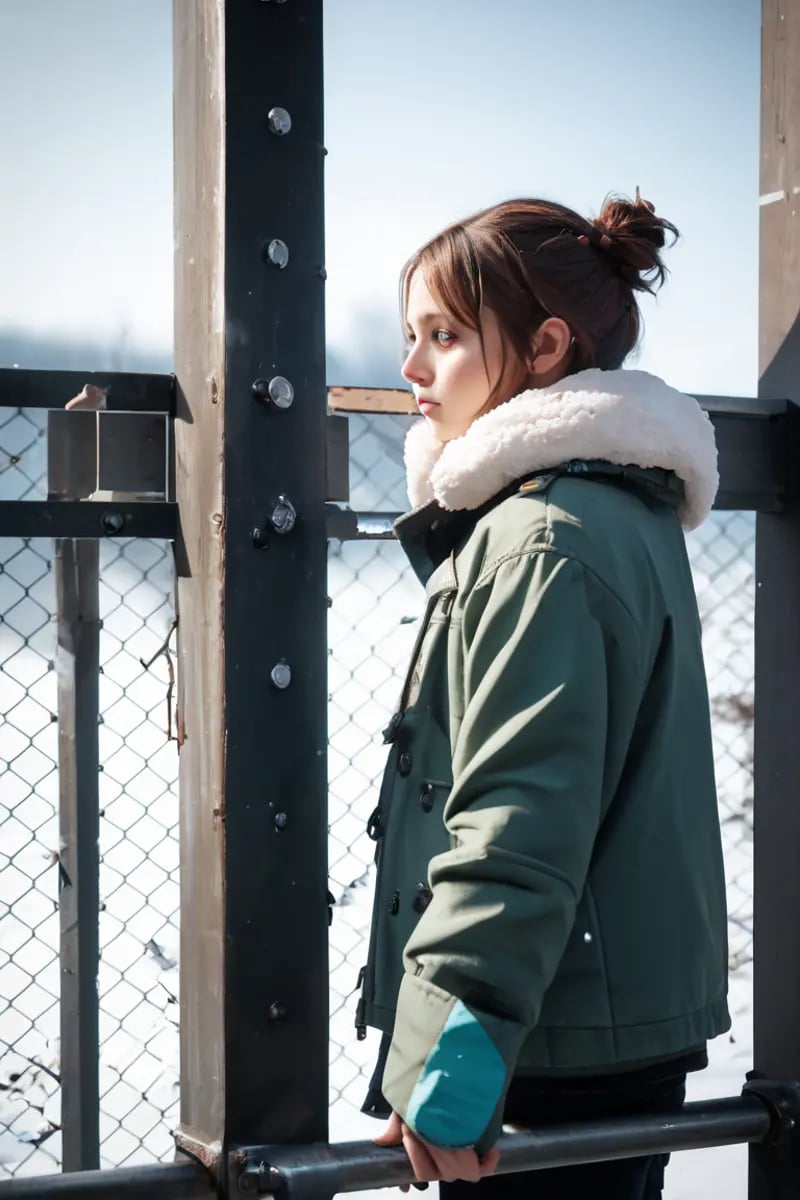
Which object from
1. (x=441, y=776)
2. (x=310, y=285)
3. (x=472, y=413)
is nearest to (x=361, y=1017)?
(x=441, y=776)

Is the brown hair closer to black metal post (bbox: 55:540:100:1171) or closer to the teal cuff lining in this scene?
the teal cuff lining

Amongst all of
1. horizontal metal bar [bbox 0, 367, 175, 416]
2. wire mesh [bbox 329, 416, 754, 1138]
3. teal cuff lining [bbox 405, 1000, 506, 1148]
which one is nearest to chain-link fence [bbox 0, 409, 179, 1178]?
wire mesh [bbox 329, 416, 754, 1138]

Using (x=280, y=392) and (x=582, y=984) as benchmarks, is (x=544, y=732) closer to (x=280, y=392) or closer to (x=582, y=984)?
(x=582, y=984)

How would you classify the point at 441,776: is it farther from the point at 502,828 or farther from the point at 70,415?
the point at 70,415

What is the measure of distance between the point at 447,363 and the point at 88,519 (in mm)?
438

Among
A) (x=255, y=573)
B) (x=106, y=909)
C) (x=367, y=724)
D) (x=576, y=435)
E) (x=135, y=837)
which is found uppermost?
(x=576, y=435)

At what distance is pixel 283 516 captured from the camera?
1.25 metres

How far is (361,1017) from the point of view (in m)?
→ 1.24

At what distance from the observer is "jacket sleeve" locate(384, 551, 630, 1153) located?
98 cm

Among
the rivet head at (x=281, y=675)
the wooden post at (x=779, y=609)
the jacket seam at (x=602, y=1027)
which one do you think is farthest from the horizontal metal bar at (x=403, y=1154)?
the wooden post at (x=779, y=609)

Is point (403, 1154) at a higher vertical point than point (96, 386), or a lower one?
lower

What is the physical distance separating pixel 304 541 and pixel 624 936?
0.52m

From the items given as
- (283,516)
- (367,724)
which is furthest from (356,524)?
(367,724)

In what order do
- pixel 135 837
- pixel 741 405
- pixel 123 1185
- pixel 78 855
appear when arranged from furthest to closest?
pixel 135 837 → pixel 78 855 → pixel 741 405 → pixel 123 1185
